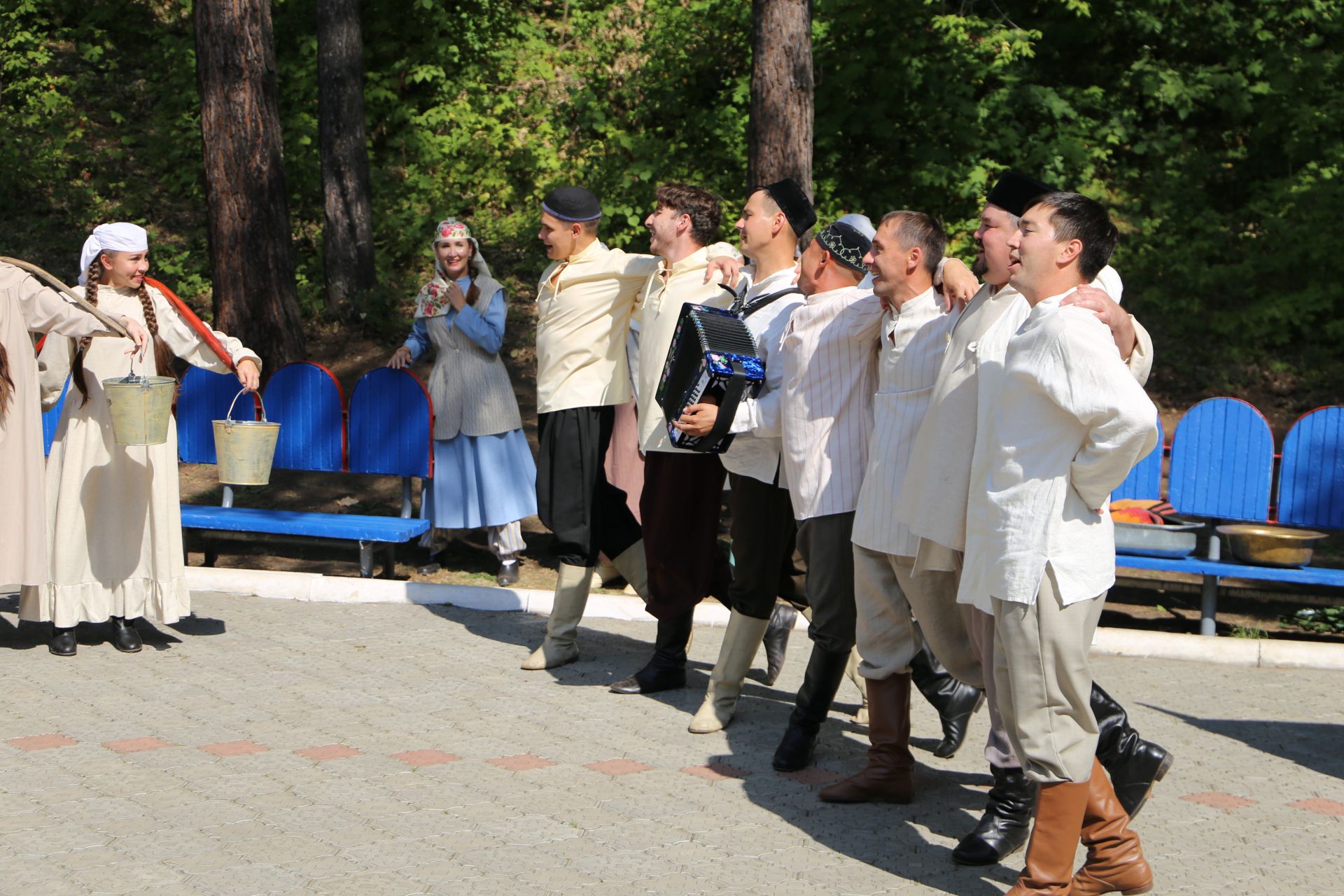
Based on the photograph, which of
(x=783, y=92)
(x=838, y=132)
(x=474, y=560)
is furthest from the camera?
(x=838, y=132)

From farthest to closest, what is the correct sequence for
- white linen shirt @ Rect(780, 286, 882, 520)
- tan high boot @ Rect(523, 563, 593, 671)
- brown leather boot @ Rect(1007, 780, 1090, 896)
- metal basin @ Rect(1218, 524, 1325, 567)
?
metal basin @ Rect(1218, 524, 1325, 567), tan high boot @ Rect(523, 563, 593, 671), white linen shirt @ Rect(780, 286, 882, 520), brown leather boot @ Rect(1007, 780, 1090, 896)

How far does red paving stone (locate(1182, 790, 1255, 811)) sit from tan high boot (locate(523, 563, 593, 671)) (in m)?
2.89

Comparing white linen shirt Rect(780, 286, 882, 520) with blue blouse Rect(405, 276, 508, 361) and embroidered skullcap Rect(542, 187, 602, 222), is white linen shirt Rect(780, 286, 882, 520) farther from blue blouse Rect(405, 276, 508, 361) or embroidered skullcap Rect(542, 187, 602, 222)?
blue blouse Rect(405, 276, 508, 361)

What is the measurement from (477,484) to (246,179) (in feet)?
12.3

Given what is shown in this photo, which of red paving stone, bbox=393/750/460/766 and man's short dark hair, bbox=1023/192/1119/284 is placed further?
red paving stone, bbox=393/750/460/766

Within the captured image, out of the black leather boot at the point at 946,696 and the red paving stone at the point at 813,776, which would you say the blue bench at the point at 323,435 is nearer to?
the red paving stone at the point at 813,776

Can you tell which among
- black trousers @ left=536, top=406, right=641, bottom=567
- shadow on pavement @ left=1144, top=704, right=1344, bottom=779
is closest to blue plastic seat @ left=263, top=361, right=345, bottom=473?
black trousers @ left=536, top=406, right=641, bottom=567

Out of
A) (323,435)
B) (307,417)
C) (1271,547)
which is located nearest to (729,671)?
(1271,547)

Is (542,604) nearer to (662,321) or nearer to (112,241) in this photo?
(662,321)

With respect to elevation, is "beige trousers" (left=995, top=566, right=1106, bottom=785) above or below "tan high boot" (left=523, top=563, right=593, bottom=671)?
above

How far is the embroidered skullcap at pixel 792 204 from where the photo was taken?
5793mm

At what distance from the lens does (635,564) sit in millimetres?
6984

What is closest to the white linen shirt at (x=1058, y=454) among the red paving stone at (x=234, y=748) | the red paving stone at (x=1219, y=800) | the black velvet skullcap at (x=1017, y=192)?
the black velvet skullcap at (x=1017, y=192)

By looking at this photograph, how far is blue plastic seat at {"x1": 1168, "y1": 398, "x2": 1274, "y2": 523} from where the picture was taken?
7.90 metres
